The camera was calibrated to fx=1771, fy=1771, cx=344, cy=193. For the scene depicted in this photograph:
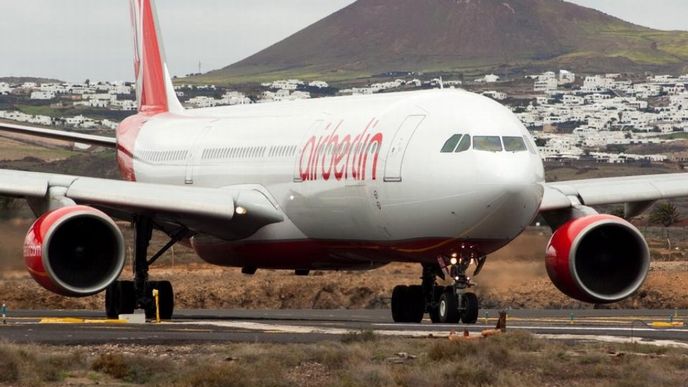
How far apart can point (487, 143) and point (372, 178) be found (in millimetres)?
2595

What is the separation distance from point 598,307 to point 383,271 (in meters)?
9.36

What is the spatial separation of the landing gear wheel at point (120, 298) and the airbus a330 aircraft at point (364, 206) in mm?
20

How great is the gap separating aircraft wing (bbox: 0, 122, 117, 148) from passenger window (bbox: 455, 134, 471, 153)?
13.9m

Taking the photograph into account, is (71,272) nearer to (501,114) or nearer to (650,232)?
(501,114)

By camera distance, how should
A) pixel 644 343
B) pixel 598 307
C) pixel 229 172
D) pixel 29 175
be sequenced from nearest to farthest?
pixel 644 343, pixel 29 175, pixel 229 172, pixel 598 307

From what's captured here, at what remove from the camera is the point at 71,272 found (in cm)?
3028

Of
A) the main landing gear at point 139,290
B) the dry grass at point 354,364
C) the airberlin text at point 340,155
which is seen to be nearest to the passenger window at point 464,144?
the airberlin text at point 340,155

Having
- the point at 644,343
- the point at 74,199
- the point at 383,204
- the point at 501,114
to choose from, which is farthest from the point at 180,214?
the point at 644,343

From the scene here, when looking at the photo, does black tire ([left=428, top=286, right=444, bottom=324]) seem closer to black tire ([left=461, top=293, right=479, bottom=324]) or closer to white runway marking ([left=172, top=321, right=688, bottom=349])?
black tire ([left=461, top=293, right=479, bottom=324])

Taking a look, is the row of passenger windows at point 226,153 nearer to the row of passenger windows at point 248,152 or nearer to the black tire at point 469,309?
the row of passenger windows at point 248,152

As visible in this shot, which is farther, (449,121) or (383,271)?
(383,271)

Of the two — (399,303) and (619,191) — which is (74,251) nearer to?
(399,303)

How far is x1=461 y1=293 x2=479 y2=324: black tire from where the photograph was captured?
1177 inches

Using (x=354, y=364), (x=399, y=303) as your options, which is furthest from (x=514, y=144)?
(x=354, y=364)
